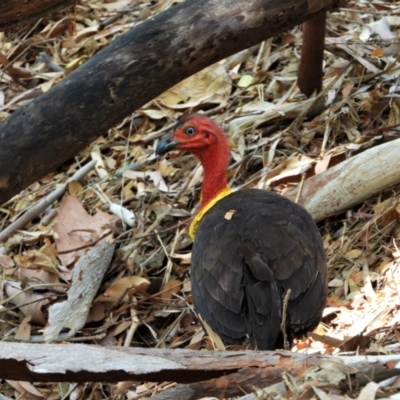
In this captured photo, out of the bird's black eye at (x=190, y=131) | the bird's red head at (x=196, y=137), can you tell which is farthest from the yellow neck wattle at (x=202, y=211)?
the bird's black eye at (x=190, y=131)

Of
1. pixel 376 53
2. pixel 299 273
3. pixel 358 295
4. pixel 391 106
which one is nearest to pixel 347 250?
pixel 358 295

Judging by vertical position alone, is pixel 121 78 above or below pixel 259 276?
above

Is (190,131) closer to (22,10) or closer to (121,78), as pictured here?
(121,78)

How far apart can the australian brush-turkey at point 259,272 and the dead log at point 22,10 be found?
49.2 inches

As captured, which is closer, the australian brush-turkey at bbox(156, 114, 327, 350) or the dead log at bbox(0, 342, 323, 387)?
the dead log at bbox(0, 342, 323, 387)

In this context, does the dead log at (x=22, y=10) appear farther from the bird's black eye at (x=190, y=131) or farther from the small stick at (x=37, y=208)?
the small stick at (x=37, y=208)

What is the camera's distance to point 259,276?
3275mm

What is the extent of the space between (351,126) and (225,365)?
3.03m

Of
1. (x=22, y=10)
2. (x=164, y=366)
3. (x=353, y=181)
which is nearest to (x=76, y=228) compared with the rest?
(x=353, y=181)

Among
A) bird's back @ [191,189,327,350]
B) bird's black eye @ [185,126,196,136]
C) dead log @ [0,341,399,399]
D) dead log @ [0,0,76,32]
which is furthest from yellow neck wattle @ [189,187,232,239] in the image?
dead log @ [0,341,399,399]

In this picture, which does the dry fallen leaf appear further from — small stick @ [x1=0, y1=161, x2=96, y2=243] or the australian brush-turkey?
the australian brush-turkey

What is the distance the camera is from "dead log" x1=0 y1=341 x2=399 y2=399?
220 cm

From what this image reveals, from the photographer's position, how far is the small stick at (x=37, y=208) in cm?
506

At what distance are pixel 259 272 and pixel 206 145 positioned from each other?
1308mm
